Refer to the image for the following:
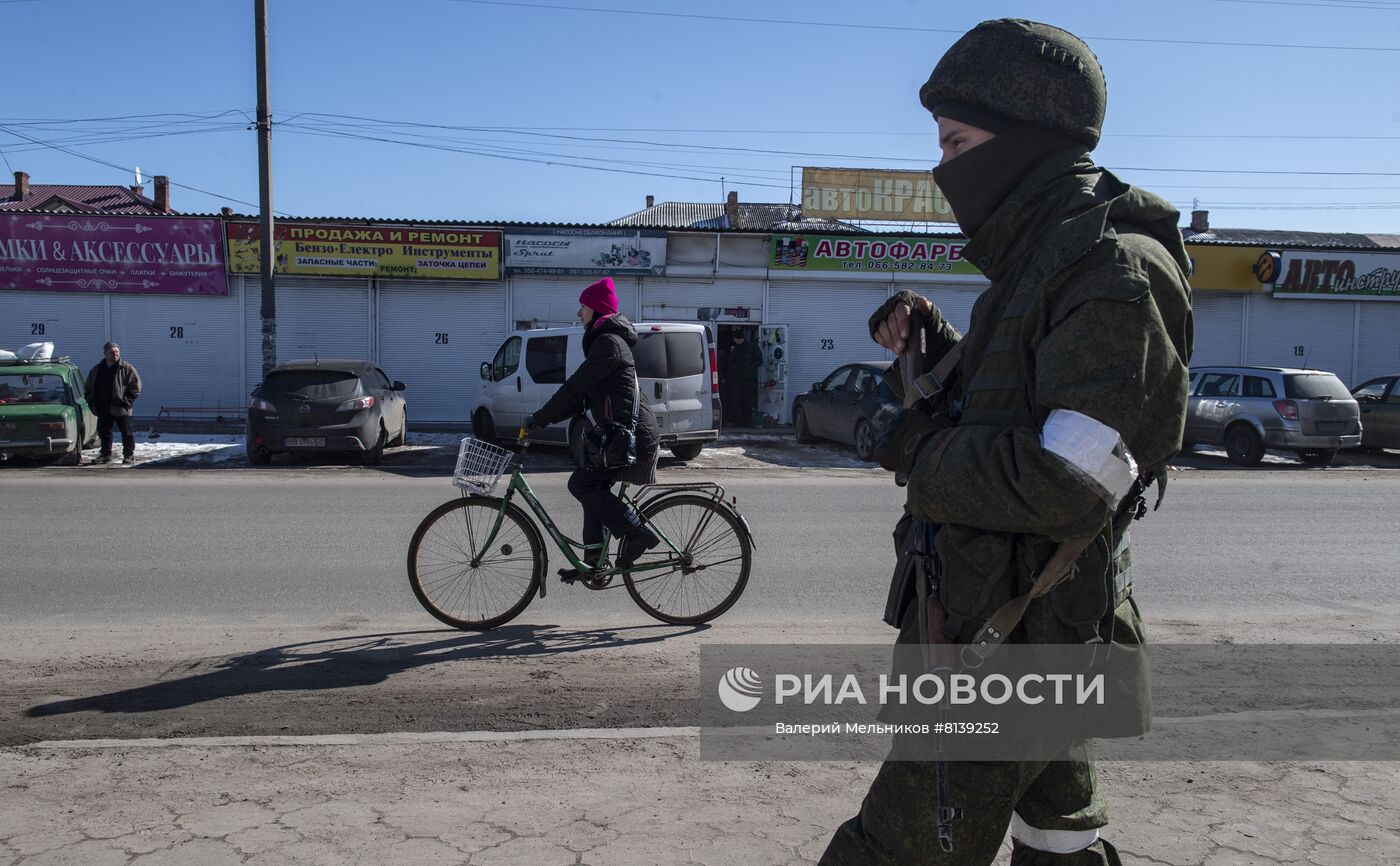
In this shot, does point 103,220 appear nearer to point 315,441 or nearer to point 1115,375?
point 315,441

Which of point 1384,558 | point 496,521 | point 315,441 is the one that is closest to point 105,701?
point 496,521

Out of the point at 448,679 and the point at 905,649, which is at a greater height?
the point at 905,649

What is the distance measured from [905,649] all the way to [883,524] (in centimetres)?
830

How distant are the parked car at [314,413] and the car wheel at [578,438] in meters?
10.0

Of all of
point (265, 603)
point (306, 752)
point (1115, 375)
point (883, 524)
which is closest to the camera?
point (1115, 375)

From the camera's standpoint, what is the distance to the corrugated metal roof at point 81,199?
37.7 m

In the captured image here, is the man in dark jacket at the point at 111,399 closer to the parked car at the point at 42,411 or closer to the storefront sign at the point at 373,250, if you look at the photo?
the parked car at the point at 42,411

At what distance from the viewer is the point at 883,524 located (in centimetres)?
1042

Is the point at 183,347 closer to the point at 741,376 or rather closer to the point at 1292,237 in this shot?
the point at 741,376

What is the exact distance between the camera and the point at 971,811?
209 centimetres

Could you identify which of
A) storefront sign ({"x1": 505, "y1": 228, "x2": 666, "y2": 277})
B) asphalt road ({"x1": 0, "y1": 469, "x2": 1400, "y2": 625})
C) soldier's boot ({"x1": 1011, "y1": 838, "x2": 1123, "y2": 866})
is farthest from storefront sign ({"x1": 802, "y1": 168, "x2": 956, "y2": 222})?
soldier's boot ({"x1": 1011, "y1": 838, "x2": 1123, "y2": 866})

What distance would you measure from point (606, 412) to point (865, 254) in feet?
61.7

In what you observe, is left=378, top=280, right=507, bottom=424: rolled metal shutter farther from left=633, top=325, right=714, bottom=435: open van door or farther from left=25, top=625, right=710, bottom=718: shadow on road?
left=25, top=625, right=710, bottom=718: shadow on road

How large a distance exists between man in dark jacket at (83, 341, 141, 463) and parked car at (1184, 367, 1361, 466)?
15963 millimetres
